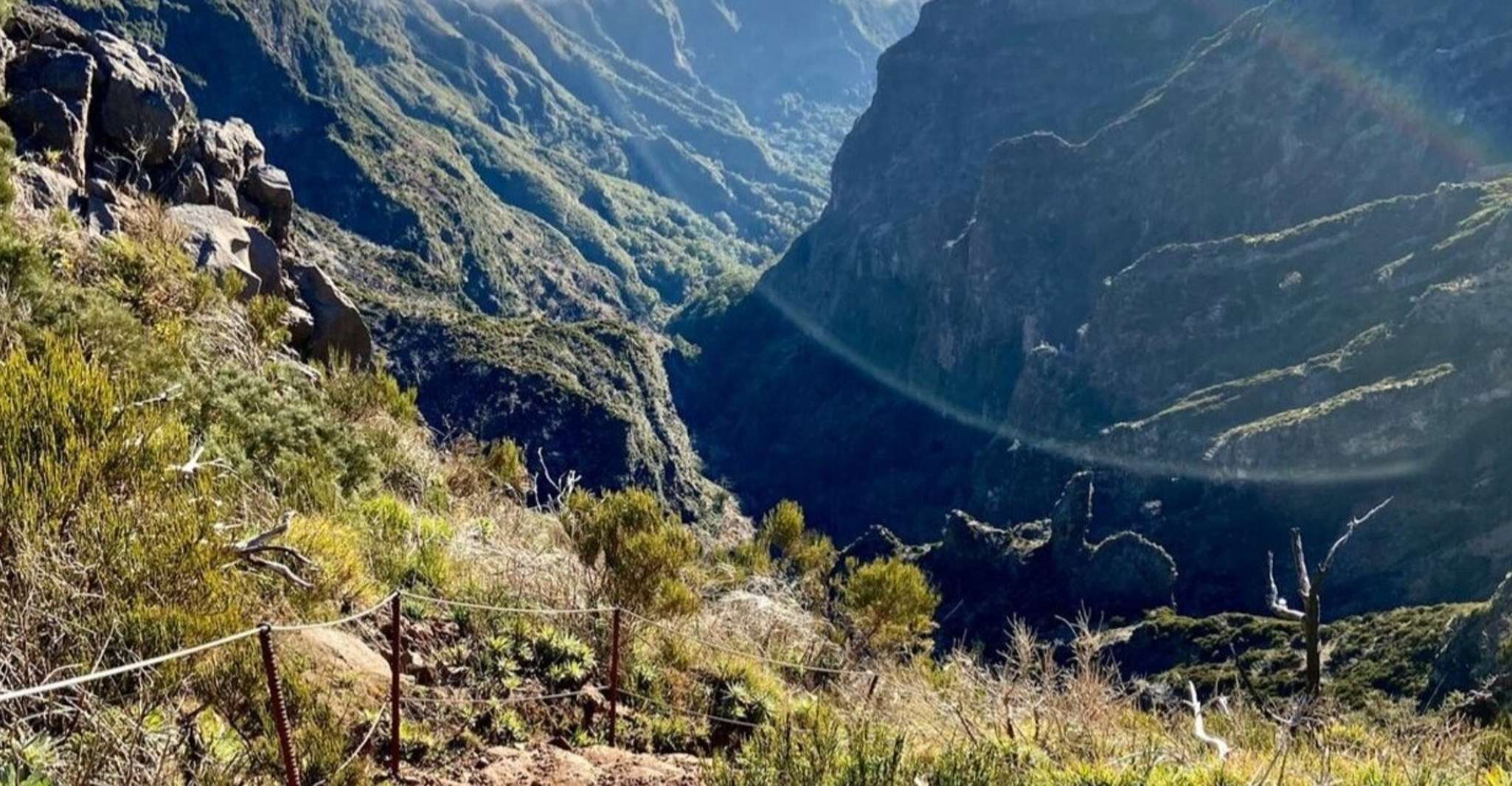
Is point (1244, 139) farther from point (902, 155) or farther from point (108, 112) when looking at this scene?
point (108, 112)

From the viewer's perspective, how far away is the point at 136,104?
12016mm

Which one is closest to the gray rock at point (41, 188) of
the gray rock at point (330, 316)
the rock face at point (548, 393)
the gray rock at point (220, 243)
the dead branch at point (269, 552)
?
the gray rock at point (220, 243)

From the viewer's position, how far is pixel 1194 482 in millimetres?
65375

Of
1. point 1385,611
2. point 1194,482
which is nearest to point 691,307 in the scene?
point 1194,482

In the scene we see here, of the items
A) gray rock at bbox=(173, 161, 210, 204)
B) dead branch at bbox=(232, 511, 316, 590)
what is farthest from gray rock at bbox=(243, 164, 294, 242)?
dead branch at bbox=(232, 511, 316, 590)

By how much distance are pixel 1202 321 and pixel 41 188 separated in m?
81.3

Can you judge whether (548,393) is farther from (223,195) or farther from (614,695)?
(614,695)

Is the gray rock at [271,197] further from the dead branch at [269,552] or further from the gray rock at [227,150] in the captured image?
the dead branch at [269,552]

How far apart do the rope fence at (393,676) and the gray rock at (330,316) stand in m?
8.73

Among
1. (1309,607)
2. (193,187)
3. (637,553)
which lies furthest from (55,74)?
(1309,607)

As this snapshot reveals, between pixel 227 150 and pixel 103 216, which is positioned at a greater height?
pixel 227 150

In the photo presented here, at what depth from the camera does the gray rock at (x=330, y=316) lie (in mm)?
13266

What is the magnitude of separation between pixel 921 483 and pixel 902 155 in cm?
7073

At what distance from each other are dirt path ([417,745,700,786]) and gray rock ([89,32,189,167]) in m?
9.84
